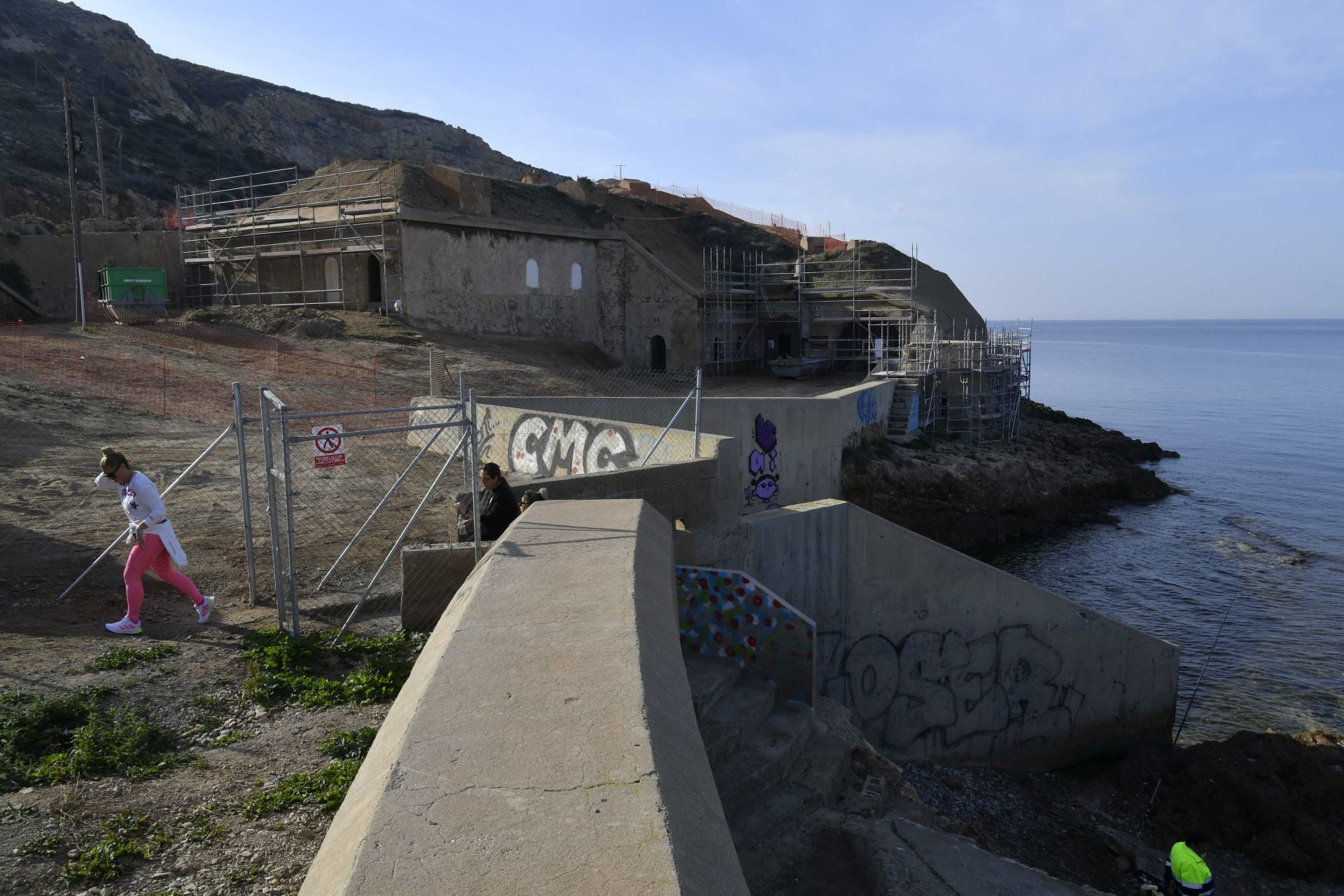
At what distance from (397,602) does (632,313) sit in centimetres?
3434

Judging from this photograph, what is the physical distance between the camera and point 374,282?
36.0 m

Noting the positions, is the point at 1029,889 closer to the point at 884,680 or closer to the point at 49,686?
the point at 884,680

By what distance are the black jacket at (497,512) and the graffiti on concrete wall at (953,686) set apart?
7073 mm

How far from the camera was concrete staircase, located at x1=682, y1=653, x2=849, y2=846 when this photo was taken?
21.6ft

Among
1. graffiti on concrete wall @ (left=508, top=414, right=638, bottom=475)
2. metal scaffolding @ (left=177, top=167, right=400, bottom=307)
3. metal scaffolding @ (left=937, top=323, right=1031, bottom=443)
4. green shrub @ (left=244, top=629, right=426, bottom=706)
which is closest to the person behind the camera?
green shrub @ (left=244, top=629, right=426, bottom=706)

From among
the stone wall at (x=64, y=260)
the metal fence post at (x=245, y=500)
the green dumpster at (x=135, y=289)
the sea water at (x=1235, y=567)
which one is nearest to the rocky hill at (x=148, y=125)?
the stone wall at (x=64, y=260)

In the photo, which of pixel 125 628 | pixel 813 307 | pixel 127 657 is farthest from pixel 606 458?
pixel 813 307

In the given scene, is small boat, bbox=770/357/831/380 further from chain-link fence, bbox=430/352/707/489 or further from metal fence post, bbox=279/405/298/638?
metal fence post, bbox=279/405/298/638

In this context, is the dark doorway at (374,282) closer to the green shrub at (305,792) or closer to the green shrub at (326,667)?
the green shrub at (326,667)

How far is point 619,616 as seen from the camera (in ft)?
16.8

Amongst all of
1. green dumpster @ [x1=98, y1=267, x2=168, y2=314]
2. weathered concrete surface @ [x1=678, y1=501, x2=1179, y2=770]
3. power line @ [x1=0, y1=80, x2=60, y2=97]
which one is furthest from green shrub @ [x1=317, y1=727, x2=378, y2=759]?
power line @ [x1=0, y1=80, x2=60, y2=97]

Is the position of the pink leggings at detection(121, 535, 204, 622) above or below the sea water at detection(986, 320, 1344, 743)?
above

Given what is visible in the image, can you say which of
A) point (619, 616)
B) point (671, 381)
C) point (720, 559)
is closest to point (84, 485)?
point (720, 559)

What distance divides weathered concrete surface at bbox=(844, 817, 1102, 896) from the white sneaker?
625 cm
